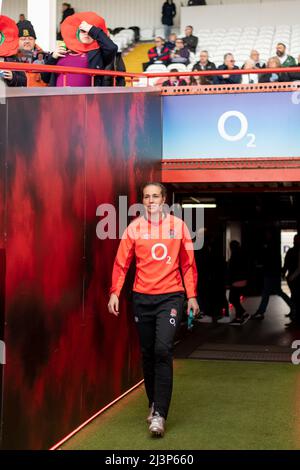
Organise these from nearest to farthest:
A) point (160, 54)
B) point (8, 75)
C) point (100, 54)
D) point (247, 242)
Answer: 1. point (8, 75)
2. point (100, 54)
3. point (160, 54)
4. point (247, 242)

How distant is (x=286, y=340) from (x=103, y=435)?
5.68 metres

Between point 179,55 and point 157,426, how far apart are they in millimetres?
10553

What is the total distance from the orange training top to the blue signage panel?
8.58 feet

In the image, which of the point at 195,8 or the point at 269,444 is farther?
the point at 195,8

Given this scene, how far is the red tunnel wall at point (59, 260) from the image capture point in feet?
12.3

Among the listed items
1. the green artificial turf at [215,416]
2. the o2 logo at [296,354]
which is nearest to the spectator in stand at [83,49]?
the green artificial turf at [215,416]

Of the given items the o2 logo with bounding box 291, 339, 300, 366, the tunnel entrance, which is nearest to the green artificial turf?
the o2 logo with bounding box 291, 339, 300, 366

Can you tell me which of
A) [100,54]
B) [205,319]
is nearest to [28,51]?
[100,54]

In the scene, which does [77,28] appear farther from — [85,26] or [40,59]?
[40,59]

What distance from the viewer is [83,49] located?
6.15 m

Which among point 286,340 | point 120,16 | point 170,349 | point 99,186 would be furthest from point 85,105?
point 120,16

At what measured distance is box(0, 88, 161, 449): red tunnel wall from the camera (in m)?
3.75

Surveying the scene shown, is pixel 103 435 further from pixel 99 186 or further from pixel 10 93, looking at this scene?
pixel 10 93

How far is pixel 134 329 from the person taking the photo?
6.48 metres
